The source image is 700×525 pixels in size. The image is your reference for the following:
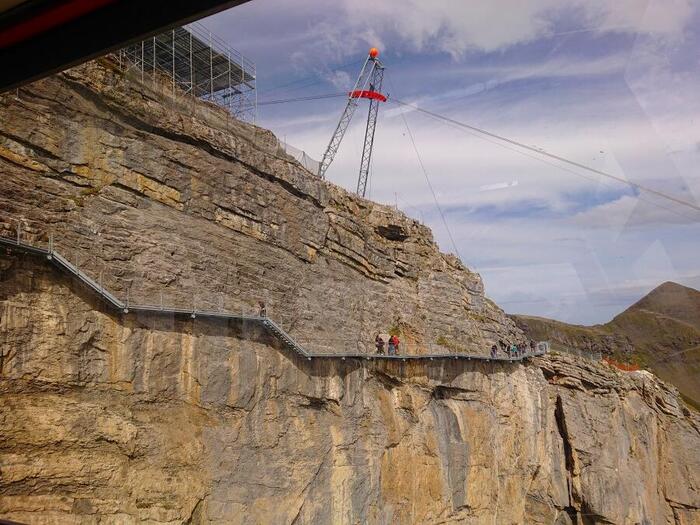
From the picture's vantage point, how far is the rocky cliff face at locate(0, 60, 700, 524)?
1702 centimetres

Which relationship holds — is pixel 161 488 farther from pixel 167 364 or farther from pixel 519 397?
pixel 519 397

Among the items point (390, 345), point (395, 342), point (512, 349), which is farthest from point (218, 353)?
point (512, 349)

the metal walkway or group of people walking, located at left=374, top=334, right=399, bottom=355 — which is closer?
the metal walkway

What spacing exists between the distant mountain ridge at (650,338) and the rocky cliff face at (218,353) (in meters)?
52.4

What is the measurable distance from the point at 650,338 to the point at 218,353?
9261cm

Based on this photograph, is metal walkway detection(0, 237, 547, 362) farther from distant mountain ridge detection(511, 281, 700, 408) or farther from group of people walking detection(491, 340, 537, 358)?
distant mountain ridge detection(511, 281, 700, 408)

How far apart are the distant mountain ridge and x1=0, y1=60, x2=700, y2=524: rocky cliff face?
5236 cm

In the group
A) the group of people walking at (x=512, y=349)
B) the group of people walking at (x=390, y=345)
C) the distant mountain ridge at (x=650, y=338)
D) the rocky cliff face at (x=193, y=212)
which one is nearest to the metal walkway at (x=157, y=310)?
the group of people walking at (x=390, y=345)

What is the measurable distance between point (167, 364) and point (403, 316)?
15.1m

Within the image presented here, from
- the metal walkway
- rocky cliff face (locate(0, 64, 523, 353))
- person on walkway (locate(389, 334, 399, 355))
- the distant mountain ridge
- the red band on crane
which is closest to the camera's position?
the metal walkway

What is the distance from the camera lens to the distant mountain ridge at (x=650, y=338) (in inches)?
3478

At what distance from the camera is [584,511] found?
131 ft

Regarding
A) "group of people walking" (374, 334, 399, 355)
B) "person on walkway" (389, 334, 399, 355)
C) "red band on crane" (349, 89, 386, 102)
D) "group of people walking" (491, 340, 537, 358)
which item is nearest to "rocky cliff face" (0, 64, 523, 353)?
"group of people walking" (374, 334, 399, 355)

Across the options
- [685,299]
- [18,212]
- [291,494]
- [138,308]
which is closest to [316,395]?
[291,494]
